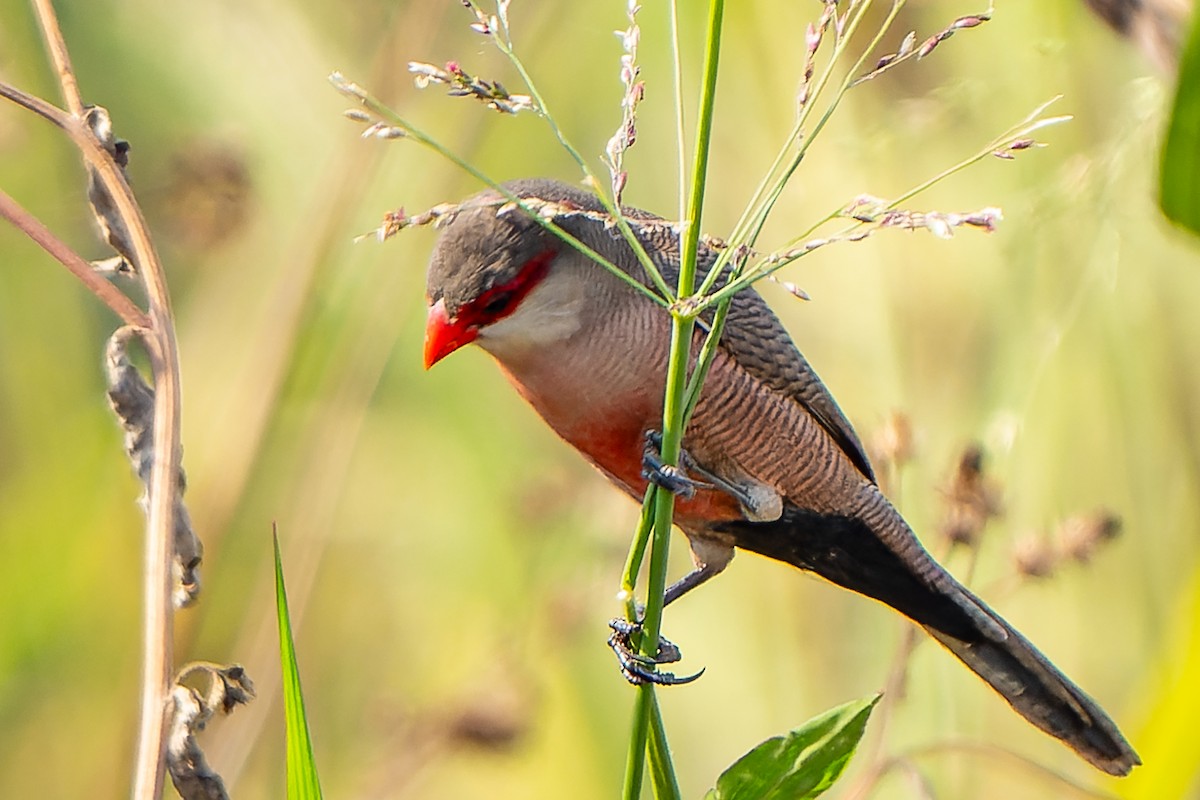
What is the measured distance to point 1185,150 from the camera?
4.83 feet

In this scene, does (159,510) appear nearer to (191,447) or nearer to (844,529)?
(844,529)

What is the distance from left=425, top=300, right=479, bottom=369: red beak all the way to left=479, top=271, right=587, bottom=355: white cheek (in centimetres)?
5

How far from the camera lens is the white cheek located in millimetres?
2105

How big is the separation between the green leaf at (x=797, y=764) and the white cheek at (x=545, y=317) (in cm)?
96

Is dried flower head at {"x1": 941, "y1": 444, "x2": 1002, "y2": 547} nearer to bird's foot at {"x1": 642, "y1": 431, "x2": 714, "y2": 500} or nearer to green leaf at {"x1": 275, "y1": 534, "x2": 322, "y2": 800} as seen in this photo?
bird's foot at {"x1": 642, "y1": 431, "x2": 714, "y2": 500}

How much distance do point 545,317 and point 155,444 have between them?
3.28 ft

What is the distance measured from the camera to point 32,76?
2752 mm

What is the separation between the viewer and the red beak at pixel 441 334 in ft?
6.65

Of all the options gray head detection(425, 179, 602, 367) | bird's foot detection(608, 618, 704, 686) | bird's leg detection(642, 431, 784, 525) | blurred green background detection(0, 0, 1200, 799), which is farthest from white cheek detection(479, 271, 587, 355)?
blurred green background detection(0, 0, 1200, 799)

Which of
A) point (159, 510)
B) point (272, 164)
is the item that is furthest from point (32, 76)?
point (159, 510)

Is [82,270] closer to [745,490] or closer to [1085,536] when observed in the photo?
[745,490]

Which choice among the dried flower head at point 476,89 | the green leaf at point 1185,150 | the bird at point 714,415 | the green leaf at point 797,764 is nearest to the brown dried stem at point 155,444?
the dried flower head at point 476,89

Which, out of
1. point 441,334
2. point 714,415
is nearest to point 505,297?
point 441,334

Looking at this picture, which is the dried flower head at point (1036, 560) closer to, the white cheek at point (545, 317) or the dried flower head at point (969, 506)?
the dried flower head at point (969, 506)
